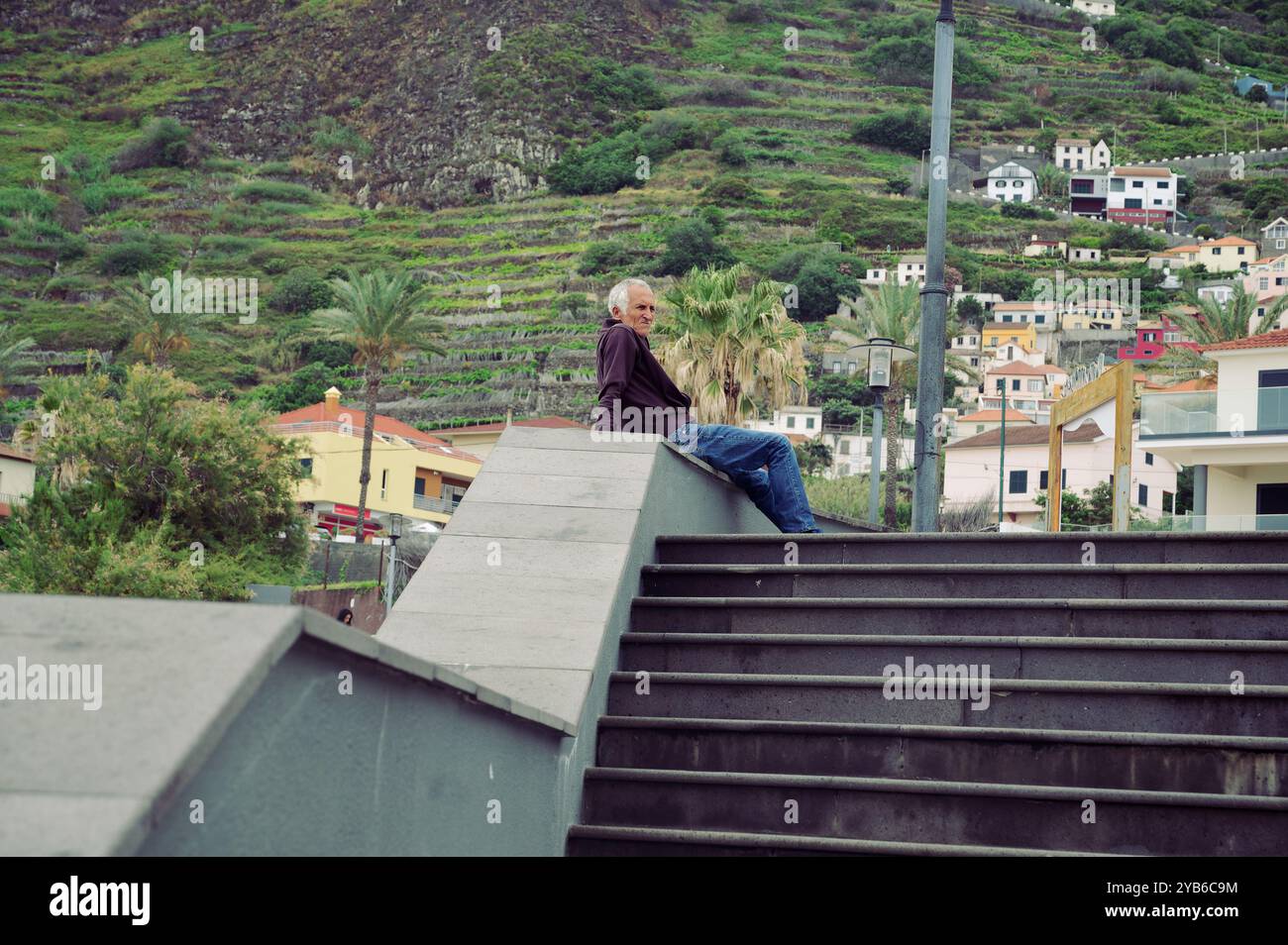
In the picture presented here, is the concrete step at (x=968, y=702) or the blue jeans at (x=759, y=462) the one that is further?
the blue jeans at (x=759, y=462)

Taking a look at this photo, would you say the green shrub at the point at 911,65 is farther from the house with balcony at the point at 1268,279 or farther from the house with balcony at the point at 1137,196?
the house with balcony at the point at 1268,279

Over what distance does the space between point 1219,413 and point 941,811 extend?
100 feet

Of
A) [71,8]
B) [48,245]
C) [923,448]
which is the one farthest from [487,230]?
[923,448]

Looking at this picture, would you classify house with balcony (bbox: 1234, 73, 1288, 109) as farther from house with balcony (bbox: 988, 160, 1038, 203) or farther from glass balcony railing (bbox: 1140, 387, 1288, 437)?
glass balcony railing (bbox: 1140, 387, 1288, 437)

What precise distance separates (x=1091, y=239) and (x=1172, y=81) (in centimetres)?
4658

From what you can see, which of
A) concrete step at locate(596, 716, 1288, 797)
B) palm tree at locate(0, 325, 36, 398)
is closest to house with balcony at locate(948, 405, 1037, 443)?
palm tree at locate(0, 325, 36, 398)

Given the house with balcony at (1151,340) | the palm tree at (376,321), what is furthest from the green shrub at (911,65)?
the palm tree at (376,321)

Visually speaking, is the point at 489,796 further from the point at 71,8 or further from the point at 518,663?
the point at 71,8

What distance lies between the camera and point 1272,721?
16.3 feet

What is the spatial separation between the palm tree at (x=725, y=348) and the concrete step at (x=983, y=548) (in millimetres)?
27170

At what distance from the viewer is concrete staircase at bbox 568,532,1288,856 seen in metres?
4.78

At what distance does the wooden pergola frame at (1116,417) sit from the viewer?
1205cm

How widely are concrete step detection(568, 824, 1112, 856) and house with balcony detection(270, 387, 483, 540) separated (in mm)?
62845

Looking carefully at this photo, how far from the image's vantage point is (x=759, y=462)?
8.17 m
